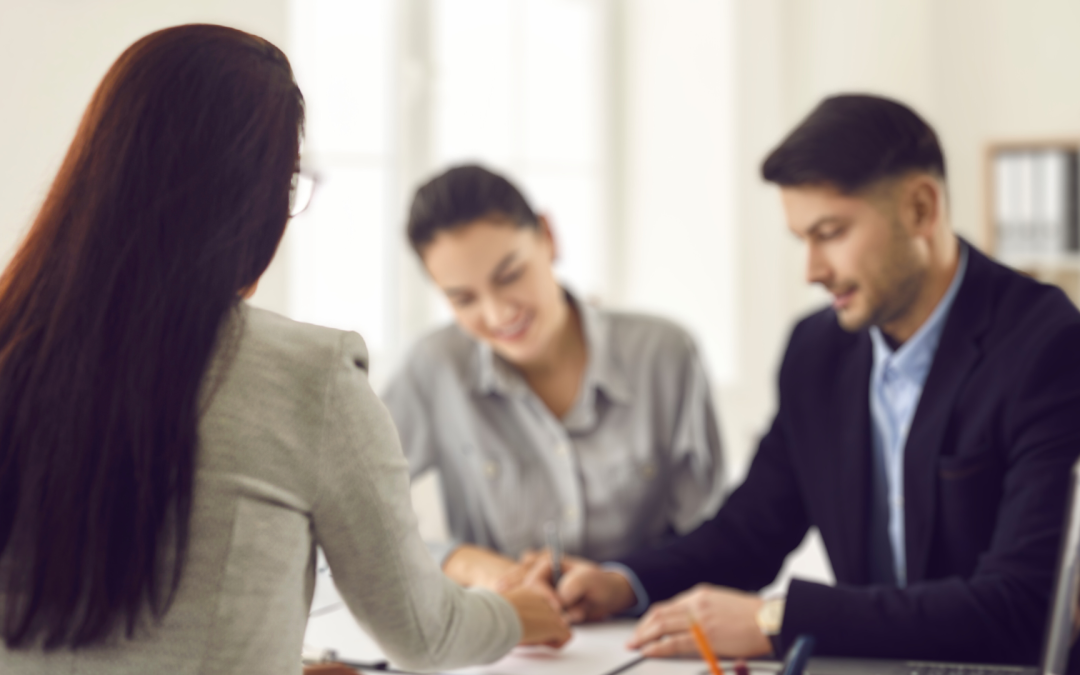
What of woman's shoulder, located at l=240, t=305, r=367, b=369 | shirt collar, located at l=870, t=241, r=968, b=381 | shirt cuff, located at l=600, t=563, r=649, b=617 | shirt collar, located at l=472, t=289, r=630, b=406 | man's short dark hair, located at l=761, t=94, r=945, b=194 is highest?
man's short dark hair, located at l=761, t=94, r=945, b=194

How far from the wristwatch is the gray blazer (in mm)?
597

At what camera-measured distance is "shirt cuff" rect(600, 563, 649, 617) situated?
1.53 metres

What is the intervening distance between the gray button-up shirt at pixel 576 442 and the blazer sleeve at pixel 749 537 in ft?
0.87

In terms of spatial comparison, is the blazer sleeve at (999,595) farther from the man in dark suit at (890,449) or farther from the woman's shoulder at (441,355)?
the woman's shoulder at (441,355)

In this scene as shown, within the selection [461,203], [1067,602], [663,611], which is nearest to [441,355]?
[461,203]

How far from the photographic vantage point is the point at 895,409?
1556mm

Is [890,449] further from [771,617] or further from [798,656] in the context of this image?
[798,656]

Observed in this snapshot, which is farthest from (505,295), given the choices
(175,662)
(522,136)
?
(522,136)

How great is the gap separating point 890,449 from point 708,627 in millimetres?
425

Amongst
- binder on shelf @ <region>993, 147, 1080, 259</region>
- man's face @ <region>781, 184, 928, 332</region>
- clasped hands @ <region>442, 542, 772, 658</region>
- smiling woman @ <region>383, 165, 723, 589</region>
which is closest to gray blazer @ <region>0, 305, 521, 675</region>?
clasped hands @ <region>442, 542, 772, 658</region>

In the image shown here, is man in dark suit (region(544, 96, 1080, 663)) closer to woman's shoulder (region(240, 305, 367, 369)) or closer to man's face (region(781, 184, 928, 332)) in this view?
man's face (region(781, 184, 928, 332))

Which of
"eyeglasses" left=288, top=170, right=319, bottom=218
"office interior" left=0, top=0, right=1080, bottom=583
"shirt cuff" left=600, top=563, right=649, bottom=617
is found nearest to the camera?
"eyeglasses" left=288, top=170, right=319, bottom=218

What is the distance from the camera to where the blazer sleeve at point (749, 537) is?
1.62 meters

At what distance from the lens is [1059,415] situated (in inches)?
51.1
